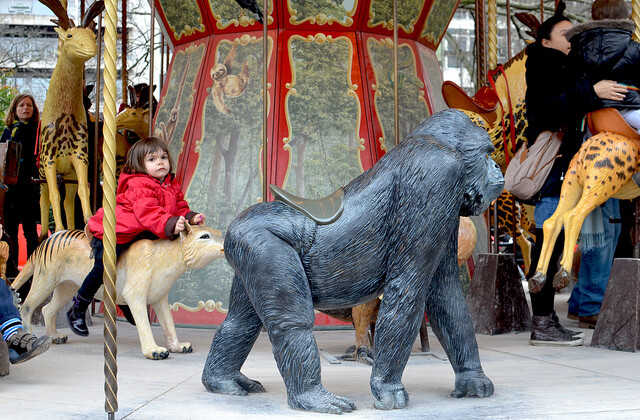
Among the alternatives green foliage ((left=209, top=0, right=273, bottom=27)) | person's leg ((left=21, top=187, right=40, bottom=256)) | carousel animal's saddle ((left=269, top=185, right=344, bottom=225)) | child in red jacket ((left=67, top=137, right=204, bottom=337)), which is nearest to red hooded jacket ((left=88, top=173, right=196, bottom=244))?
child in red jacket ((left=67, top=137, right=204, bottom=337))

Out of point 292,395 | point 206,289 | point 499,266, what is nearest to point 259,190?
point 206,289

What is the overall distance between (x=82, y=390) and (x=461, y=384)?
5.78 ft

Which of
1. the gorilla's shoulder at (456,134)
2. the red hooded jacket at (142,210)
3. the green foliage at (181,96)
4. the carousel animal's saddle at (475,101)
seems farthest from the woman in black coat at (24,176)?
the gorilla's shoulder at (456,134)

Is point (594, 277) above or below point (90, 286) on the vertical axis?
below

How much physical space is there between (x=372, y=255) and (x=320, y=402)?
0.64m

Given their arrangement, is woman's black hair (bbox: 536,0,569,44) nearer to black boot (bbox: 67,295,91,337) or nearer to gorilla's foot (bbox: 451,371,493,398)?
gorilla's foot (bbox: 451,371,493,398)

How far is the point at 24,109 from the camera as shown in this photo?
8156 millimetres

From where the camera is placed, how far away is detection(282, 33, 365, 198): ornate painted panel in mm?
6133

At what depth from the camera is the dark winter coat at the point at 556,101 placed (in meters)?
4.93

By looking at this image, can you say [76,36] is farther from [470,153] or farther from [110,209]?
[470,153]

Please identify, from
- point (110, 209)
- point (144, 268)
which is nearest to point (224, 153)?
point (144, 268)

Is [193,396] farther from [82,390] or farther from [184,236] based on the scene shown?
[184,236]

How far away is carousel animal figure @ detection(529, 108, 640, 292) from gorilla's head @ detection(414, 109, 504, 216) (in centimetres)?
144

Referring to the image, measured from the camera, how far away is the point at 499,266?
579cm
